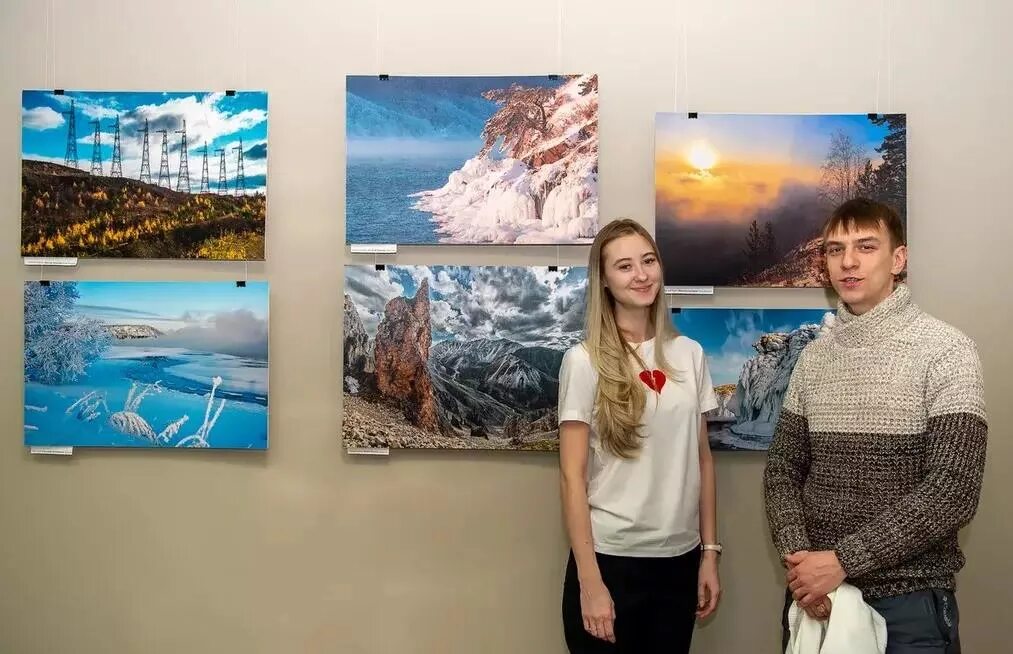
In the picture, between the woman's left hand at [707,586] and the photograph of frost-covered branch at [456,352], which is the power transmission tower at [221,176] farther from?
the woman's left hand at [707,586]

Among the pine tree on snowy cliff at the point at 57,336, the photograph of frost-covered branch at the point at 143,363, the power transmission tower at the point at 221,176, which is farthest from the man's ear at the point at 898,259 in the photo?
the pine tree on snowy cliff at the point at 57,336

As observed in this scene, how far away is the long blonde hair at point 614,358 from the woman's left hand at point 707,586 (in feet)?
1.23

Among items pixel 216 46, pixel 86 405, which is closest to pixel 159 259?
pixel 86 405

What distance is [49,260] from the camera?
8.00ft

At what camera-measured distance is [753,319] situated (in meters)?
2.36

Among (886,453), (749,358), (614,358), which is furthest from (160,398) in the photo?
(886,453)

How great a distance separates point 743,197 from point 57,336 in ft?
6.88

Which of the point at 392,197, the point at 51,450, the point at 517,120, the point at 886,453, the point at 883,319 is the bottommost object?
the point at 51,450

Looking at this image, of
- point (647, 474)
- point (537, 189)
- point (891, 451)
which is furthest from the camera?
point (537, 189)

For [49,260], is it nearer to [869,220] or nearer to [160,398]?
[160,398]

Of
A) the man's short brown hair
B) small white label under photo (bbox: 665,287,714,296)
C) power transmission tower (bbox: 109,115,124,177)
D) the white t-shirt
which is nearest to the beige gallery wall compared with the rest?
small white label under photo (bbox: 665,287,714,296)

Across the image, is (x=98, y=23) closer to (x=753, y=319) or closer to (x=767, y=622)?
(x=753, y=319)

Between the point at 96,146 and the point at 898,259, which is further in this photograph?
the point at 96,146

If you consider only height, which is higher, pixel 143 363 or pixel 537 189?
pixel 537 189
